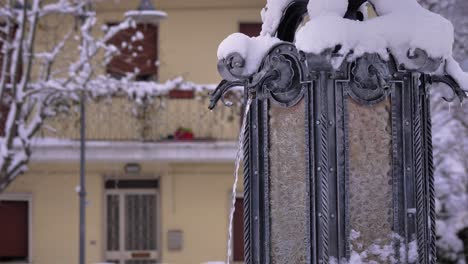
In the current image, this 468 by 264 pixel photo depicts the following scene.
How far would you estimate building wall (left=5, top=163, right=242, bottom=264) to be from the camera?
2022 centimetres

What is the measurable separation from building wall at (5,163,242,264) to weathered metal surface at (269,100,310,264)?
15.3m

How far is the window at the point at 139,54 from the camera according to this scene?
65.3ft

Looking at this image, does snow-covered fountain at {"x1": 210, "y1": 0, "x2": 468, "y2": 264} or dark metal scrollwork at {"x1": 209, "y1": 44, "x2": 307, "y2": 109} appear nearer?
snow-covered fountain at {"x1": 210, "y1": 0, "x2": 468, "y2": 264}

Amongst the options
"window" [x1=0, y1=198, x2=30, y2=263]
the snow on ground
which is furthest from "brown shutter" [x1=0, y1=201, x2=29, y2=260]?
the snow on ground

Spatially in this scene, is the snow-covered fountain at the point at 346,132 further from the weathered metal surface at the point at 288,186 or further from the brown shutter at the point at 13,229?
the brown shutter at the point at 13,229

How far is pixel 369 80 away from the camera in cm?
464

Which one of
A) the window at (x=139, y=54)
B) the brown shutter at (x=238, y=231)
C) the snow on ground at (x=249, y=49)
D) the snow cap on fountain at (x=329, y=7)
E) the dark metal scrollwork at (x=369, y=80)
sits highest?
the window at (x=139, y=54)

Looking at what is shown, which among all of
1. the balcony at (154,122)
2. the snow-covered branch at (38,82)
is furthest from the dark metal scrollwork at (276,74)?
the balcony at (154,122)

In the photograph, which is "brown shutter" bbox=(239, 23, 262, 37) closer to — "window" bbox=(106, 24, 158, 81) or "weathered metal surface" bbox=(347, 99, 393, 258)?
"window" bbox=(106, 24, 158, 81)

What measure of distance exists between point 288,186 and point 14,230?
1615 centimetres

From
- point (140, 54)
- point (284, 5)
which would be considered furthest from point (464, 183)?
point (140, 54)

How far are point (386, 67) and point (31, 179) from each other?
16.3m

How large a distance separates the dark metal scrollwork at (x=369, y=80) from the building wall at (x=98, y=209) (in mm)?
15545

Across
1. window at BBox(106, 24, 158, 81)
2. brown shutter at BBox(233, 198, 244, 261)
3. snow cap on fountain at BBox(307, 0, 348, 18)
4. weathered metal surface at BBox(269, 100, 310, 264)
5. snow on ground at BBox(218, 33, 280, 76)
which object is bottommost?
brown shutter at BBox(233, 198, 244, 261)
